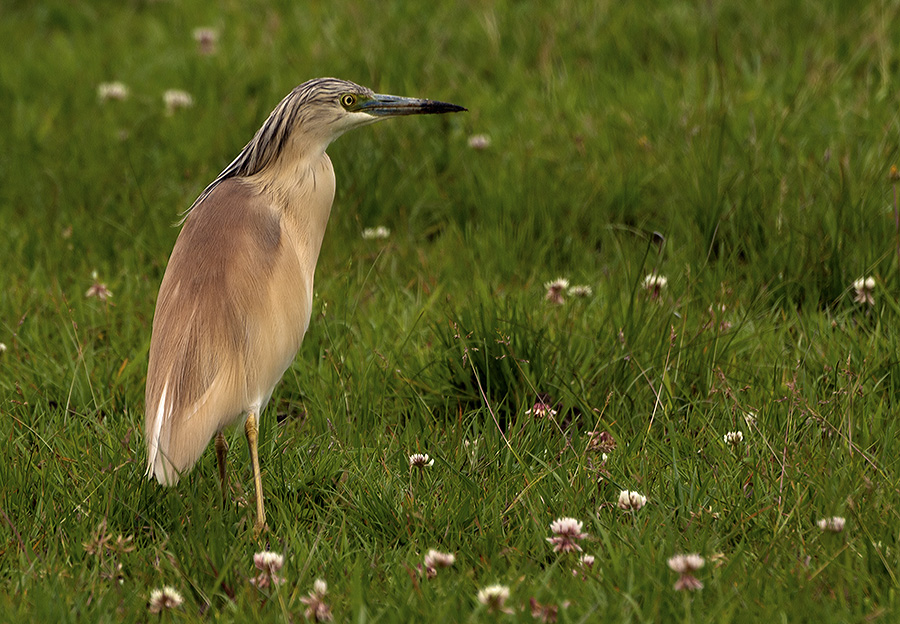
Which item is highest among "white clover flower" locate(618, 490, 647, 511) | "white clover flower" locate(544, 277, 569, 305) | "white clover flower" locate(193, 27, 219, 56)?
"white clover flower" locate(193, 27, 219, 56)

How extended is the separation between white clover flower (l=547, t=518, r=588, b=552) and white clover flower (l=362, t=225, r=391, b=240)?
7.72 feet

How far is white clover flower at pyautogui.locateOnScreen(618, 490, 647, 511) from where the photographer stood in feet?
10.3

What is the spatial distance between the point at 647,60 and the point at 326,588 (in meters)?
4.58

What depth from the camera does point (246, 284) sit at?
3.34 m

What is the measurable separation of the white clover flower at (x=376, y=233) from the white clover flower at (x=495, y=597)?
2640mm

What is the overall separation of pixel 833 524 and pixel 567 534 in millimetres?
666

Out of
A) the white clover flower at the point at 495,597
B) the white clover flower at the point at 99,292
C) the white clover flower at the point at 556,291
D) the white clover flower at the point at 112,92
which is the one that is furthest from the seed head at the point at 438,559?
the white clover flower at the point at 112,92

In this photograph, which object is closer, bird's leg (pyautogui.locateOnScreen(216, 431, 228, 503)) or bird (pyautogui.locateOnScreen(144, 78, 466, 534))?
bird (pyautogui.locateOnScreen(144, 78, 466, 534))

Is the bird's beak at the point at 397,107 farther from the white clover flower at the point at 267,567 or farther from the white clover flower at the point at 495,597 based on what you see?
the white clover flower at the point at 495,597

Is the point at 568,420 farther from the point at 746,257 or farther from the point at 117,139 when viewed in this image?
the point at 117,139

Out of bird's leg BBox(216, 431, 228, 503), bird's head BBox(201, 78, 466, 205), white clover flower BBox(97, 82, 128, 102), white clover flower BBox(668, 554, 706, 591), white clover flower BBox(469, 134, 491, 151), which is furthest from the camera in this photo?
white clover flower BBox(97, 82, 128, 102)

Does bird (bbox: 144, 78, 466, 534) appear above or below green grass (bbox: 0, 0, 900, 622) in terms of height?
above

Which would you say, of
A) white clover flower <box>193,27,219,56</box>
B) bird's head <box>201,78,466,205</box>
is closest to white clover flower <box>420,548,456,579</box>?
bird's head <box>201,78,466,205</box>

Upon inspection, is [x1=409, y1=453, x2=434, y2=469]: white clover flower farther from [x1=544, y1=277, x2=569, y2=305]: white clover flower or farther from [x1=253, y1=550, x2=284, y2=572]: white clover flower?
[x1=544, y1=277, x2=569, y2=305]: white clover flower
